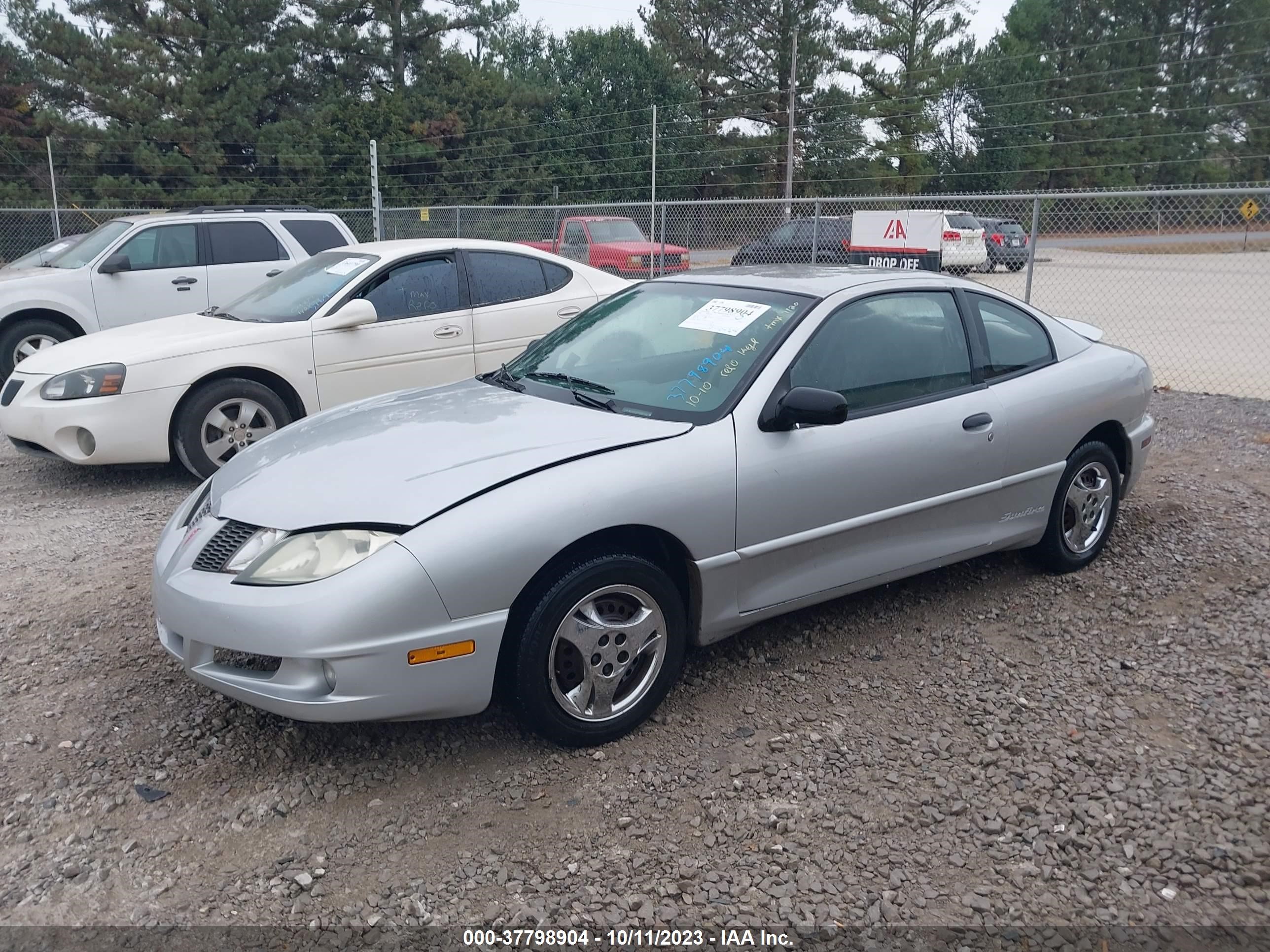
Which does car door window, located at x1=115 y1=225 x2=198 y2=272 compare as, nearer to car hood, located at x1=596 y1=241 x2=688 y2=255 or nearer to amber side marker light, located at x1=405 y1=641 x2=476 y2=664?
car hood, located at x1=596 y1=241 x2=688 y2=255

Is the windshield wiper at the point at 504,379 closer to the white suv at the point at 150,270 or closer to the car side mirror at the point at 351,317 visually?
the car side mirror at the point at 351,317

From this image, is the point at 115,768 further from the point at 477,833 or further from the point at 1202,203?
the point at 1202,203

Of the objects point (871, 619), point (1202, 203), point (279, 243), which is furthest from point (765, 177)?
point (871, 619)

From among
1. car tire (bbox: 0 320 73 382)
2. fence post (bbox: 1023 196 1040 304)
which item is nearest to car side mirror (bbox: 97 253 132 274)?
car tire (bbox: 0 320 73 382)

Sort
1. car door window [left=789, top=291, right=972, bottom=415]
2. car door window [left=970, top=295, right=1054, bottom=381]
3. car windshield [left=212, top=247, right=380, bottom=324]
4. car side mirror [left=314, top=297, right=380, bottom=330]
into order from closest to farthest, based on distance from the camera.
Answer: car door window [left=789, top=291, right=972, bottom=415] < car door window [left=970, top=295, right=1054, bottom=381] < car side mirror [left=314, top=297, right=380, bottom=330] < car windshield [left=212, top=247, right=380, bottom=324]

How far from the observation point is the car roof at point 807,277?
4.42 m

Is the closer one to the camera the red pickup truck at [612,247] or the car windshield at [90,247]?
the car windshield at [90,247]

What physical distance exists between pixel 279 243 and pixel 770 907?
29.2 ft

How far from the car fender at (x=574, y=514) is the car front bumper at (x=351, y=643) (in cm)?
→ 8

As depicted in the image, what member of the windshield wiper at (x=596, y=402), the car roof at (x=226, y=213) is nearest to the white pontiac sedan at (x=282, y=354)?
the car roof at (x=226, y=213)

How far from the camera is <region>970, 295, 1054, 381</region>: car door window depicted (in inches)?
186

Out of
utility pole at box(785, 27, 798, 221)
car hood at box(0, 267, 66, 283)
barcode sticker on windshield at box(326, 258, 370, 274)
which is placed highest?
utility pole at box(785, 27, 798, 221)

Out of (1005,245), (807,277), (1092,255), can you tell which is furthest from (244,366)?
(1092,255)

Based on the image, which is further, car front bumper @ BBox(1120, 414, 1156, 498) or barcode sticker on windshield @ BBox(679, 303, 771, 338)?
car front bumper @ BBox(1120, 414, 1156, 498)
